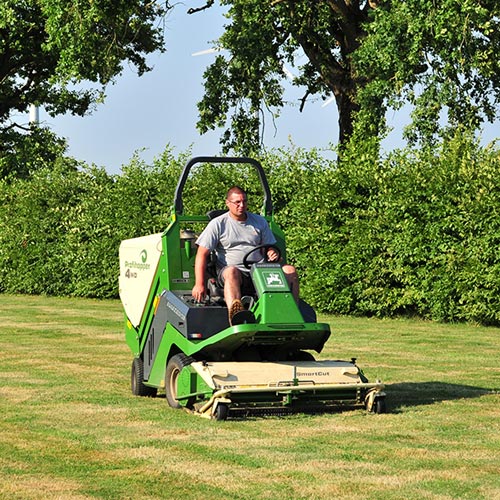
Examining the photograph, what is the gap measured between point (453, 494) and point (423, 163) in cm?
1401

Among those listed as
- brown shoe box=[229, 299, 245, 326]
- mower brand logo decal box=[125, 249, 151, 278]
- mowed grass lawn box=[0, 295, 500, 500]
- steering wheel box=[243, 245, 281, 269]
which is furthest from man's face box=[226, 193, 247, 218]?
mowed grass lawn box=[0, 295, 500, 500]

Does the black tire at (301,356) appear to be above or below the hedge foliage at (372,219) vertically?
below

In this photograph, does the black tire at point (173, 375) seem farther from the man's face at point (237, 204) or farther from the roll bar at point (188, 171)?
the roll bar at point (188, 171)

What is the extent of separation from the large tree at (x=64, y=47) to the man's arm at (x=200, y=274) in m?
17.3

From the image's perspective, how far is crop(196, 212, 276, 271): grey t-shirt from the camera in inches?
409

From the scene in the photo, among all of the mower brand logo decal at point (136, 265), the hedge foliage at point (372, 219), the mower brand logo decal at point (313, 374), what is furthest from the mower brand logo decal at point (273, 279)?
the hedge foliage at point (372, 219)

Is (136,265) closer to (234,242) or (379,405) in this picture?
(234,242)

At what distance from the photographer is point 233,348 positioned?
32.6 ft

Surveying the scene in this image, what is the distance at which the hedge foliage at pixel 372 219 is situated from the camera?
19344 mm

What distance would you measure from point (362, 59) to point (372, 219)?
5634mm

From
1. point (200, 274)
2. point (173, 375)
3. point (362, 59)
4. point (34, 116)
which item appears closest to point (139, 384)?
point (173, 375)

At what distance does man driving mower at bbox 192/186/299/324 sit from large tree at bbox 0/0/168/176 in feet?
56.0

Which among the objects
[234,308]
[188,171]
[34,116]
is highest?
[34,116]

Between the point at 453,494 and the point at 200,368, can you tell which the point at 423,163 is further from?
the point at 453,494
